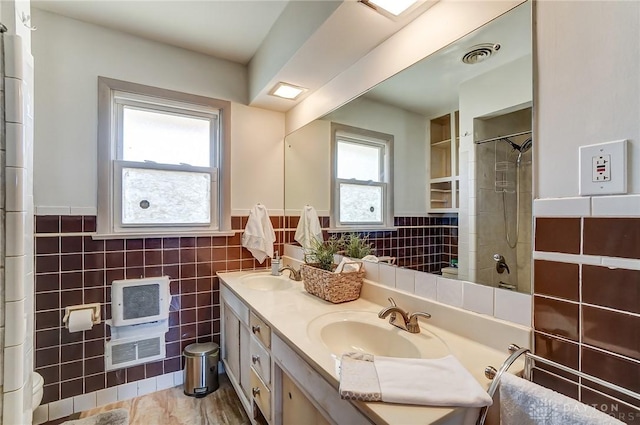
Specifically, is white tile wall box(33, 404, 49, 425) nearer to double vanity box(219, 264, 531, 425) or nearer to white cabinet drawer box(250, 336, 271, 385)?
double vanity box(219, 264, 531, 425)

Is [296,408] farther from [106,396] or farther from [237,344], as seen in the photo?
[106,396]

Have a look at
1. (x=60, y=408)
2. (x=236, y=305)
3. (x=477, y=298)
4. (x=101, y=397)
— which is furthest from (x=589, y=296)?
(x=60, y=408)

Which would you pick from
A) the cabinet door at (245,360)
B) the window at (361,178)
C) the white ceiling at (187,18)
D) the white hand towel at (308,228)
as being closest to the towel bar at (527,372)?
the window at (361,178)

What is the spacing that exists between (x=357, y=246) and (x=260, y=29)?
1588 millimetres

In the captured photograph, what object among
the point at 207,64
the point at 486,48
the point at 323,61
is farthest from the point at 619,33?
the point at 207,64

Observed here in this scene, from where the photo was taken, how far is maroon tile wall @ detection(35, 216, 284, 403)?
68.6 inches

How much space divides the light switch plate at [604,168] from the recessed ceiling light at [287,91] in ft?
5.58

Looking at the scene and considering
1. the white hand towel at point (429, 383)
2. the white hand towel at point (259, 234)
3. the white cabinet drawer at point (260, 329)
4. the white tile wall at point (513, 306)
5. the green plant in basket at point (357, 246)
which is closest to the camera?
the white hand towel at point (429, 383)

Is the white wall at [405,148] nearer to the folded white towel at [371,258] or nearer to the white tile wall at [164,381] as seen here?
the folded white towel at [371,258]

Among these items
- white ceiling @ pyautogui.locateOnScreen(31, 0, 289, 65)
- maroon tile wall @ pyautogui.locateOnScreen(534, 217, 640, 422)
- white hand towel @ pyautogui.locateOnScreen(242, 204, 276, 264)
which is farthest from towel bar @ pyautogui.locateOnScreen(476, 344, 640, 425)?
white ceiling @ pyautogui.locateOnScreen(31, 0, 289, 65)

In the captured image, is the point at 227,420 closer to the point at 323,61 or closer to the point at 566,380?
the point at 566,380

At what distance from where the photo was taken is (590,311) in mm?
720

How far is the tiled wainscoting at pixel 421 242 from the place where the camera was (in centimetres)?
122

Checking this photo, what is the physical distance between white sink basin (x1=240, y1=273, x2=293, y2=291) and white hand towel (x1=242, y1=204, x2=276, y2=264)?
202 millimetres
